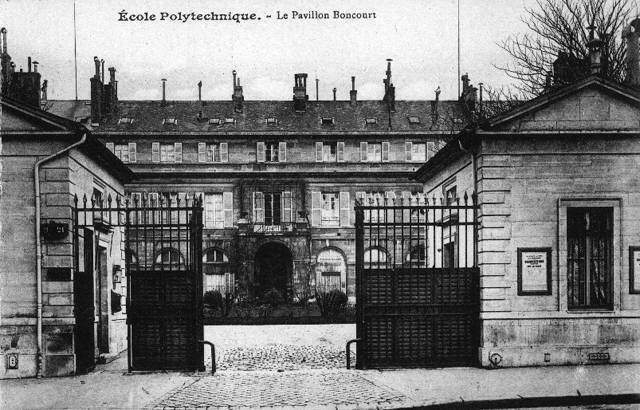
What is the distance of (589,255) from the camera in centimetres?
1183

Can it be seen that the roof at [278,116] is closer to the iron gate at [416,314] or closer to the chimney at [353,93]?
the chimney at [353,93]

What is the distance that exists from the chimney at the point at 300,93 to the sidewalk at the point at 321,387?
105ft

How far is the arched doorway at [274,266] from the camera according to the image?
1526 inches

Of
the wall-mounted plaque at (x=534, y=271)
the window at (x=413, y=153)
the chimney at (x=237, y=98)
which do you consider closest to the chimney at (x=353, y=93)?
the window at (x=413, y=153)

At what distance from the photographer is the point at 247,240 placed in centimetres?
3775

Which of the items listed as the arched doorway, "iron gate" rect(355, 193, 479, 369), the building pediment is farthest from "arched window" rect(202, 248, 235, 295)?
the building pediment

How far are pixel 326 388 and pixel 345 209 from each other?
29.0m

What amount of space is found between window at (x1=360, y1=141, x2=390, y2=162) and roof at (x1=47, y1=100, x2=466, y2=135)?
91 cm

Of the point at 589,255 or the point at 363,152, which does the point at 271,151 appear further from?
the point at 589,255

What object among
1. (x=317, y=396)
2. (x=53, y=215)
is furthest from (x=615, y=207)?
(x=53, y=215)

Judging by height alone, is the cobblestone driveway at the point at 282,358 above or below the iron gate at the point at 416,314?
below

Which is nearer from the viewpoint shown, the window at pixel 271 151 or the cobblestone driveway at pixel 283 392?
the cobblestone driveway at pixel 283 392

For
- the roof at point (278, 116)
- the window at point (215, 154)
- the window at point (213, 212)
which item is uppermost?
the roof at point (278, 116)

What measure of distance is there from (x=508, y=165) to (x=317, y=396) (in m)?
5.40
